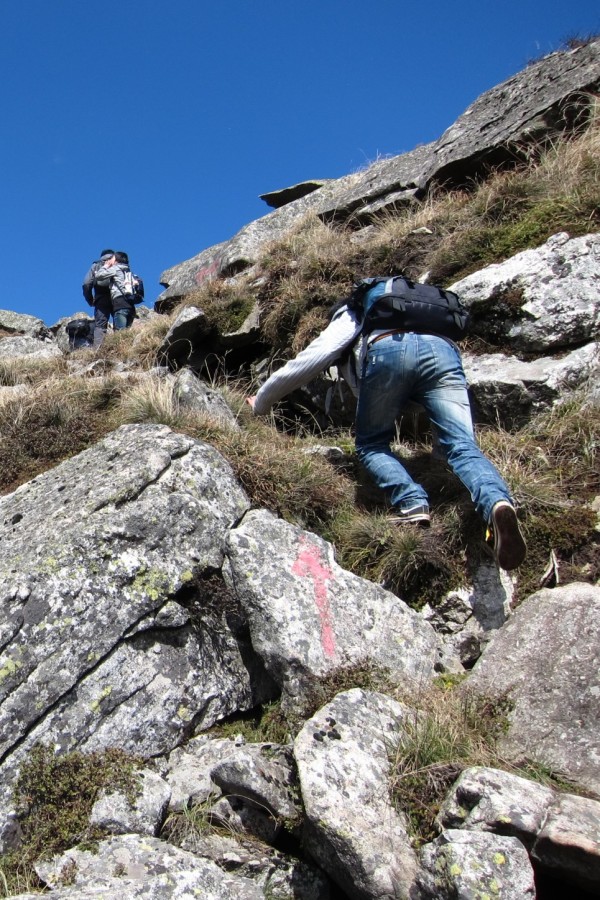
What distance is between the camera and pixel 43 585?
451 cm

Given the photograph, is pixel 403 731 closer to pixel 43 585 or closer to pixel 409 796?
pixel 409 796

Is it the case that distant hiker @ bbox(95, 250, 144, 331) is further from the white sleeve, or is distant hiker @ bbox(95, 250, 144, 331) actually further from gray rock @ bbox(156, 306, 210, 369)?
the white sleeve

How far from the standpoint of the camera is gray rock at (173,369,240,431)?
6.93 meters

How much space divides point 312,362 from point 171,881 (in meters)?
3.97

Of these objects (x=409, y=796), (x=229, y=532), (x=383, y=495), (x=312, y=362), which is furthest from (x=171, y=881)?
(x=312, y=362)

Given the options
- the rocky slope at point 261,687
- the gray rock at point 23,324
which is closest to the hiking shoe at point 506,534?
the rocky slope at point 261,687

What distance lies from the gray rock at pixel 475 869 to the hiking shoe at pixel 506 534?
203 centimetres

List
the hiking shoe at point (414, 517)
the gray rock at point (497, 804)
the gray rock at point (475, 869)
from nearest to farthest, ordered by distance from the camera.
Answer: the gray rock at point (475, 869) → the gray rock at point (497, 804) → the hiking shoe at point (414, 517)

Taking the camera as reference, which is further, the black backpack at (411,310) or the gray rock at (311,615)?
the black backpack at (411,310)

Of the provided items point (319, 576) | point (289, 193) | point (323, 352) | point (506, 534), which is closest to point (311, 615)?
point (319, 576)

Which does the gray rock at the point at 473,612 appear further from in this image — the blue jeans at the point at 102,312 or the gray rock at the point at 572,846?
the blue jeans at the point at 102,312

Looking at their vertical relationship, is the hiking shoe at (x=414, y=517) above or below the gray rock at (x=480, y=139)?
below

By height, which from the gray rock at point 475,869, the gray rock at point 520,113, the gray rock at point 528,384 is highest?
the gray rock at point 520,113

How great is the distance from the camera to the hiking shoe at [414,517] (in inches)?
216
